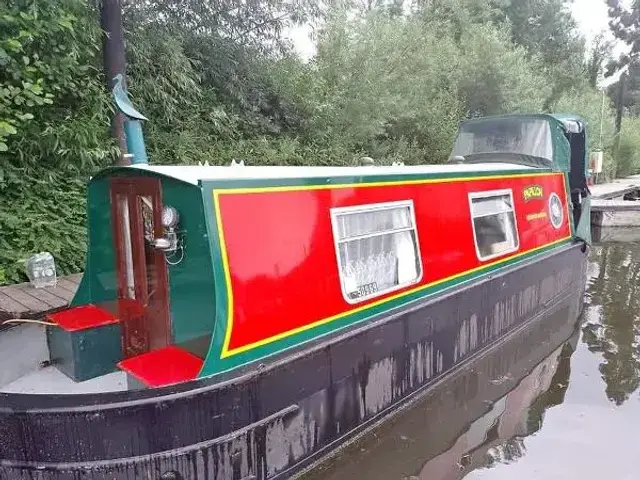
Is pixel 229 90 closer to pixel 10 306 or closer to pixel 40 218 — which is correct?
pixel 40 218

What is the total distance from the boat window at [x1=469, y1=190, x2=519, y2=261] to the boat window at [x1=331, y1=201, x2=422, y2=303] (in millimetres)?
1036

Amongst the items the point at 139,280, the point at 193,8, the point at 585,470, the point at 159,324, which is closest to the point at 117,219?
the point at 139,280

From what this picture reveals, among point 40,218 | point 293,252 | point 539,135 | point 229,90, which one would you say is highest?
point 229,90

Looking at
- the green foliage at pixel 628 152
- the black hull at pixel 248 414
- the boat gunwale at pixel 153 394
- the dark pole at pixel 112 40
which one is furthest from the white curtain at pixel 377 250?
the green foliage at pixel 628 152

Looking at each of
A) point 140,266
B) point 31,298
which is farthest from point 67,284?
point 140,266

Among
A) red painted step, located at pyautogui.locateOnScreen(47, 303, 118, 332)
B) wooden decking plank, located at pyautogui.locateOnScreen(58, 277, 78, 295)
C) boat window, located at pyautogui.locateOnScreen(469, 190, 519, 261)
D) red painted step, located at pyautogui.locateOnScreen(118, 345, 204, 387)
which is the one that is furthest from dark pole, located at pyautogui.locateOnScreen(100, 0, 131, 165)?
boat window, located at pyautogui.locateOnScreen(469, 190, 519, 261)

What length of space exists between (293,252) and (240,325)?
548 mm

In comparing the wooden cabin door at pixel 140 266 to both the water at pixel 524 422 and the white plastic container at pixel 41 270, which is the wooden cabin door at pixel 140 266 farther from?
the white plastic container at pixel 41 270

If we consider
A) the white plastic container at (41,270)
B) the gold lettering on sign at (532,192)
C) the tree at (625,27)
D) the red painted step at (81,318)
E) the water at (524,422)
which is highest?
the tree at (625,27)

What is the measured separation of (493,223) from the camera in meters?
5.00

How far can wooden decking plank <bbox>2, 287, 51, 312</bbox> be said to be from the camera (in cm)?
423

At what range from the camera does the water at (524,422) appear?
11.2 feet

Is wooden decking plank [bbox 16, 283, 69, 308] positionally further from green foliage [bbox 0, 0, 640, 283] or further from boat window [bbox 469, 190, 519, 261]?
boat window [bbox 469, 190, 519, 261]

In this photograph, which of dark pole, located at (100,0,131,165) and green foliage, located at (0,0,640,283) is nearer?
green foliage, located at (0,0,640,283)
